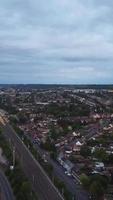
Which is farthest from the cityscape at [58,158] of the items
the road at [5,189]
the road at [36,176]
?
the road at [5,189]

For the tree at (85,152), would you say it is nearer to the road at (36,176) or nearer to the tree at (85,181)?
the road at (36,176)

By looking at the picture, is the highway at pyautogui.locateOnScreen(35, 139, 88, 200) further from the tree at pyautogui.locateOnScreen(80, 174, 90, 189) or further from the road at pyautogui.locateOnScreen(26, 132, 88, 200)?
the tree at pyautogui.locateOnScreen(80, 174, 90, 189)

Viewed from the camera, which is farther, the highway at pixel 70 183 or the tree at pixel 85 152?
the tree at pixel 85 152

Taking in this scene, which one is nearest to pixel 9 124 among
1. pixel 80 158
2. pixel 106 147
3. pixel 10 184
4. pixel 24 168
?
pixel 106 147

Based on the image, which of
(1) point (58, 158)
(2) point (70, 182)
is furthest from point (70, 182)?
(1) point (58, 158)

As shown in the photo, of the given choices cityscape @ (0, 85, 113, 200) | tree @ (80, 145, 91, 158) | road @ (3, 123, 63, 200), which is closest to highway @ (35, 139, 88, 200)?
cityscape @ (0, 85, 113, 200)

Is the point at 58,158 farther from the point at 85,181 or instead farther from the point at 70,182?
the point at 85,181

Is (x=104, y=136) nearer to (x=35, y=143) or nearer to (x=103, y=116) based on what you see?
(x=35, y=143)
